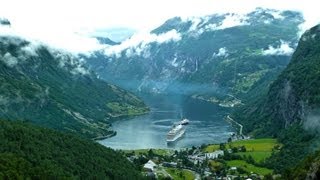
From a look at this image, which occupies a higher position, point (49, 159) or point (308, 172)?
point (49, 159)

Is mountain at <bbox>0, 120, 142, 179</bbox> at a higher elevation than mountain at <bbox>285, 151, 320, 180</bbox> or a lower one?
higher

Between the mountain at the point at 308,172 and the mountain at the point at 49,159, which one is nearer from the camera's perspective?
the mountain at the point at 308,172

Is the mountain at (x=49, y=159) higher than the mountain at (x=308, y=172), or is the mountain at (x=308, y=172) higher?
the mountain at (x=49, y=159)

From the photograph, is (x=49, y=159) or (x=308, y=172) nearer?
(x=308, y=172)

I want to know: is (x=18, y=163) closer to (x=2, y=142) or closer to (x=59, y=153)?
(x=2, y=142)

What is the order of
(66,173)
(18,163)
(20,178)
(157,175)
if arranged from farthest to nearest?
(157,175)
(66,173)
(18,163)
(20,178)

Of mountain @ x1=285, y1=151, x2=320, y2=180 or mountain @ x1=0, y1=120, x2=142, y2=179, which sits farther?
mountain @ x1=0, y1=120, x2=142, y2=179

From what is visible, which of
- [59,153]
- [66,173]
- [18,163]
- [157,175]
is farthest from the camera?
[157,175]

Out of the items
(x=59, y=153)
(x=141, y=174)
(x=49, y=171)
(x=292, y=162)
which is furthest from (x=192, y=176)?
(x=49, y=171)
